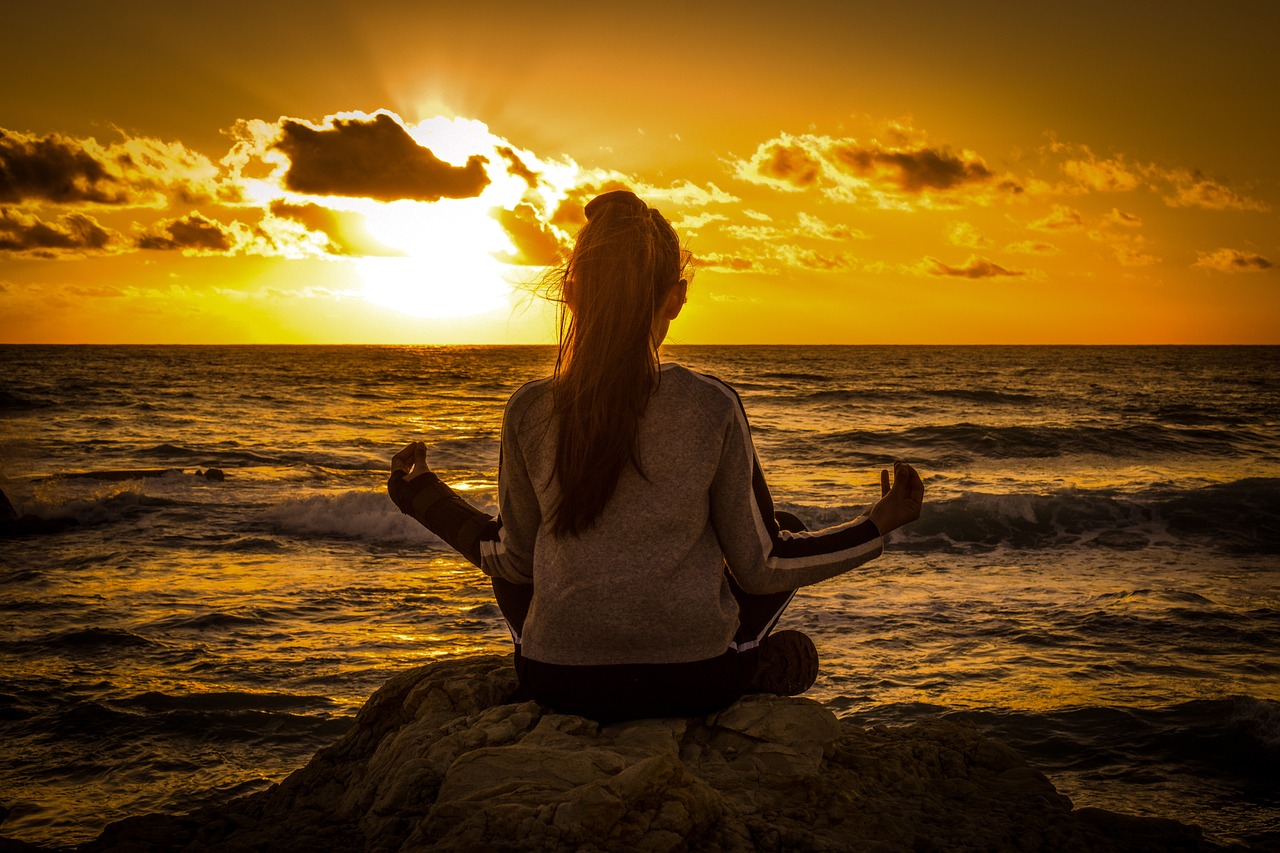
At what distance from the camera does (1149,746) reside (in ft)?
17.5

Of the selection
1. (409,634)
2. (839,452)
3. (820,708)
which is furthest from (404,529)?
(839,452)

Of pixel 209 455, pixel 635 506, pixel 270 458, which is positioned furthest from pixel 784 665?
pixel 209 455

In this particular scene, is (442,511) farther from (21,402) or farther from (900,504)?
(21,402)

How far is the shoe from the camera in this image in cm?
315

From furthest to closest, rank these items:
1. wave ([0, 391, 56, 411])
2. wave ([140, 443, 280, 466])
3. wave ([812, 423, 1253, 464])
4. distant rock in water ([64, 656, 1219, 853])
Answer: wave ([0, 391, 56, 411]) → wave ([812, 423, 1253, 464]) → wave ([140, 443, 280, 466]) → distant rock in water ([64, 656, 1219, 853])

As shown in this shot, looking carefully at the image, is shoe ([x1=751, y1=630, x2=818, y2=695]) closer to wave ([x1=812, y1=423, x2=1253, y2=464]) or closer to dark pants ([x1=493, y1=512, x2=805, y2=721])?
dark pants ([x1=493, y1=512, x2=805, y2=721])

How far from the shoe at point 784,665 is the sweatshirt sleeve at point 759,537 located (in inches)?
22.4

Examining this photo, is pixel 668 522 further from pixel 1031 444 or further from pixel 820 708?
pixel 1031 444

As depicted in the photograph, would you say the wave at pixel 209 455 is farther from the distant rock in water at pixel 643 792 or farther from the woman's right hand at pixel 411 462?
the woman's right hand at pixel 411 462

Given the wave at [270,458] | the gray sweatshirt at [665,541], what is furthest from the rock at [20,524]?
the gray sweatshirt at [665,541]

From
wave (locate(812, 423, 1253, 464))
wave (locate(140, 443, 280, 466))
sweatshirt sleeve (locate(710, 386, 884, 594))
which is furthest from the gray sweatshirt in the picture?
wave (locate(812, 423, 1253, 464))

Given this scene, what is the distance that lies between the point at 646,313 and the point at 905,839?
175cm

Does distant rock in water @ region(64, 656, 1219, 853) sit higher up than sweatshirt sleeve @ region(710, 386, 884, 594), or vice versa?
sweatshirt sleeve @ region(710, 386, 884, 594)

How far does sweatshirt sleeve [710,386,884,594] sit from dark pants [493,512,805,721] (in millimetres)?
139
